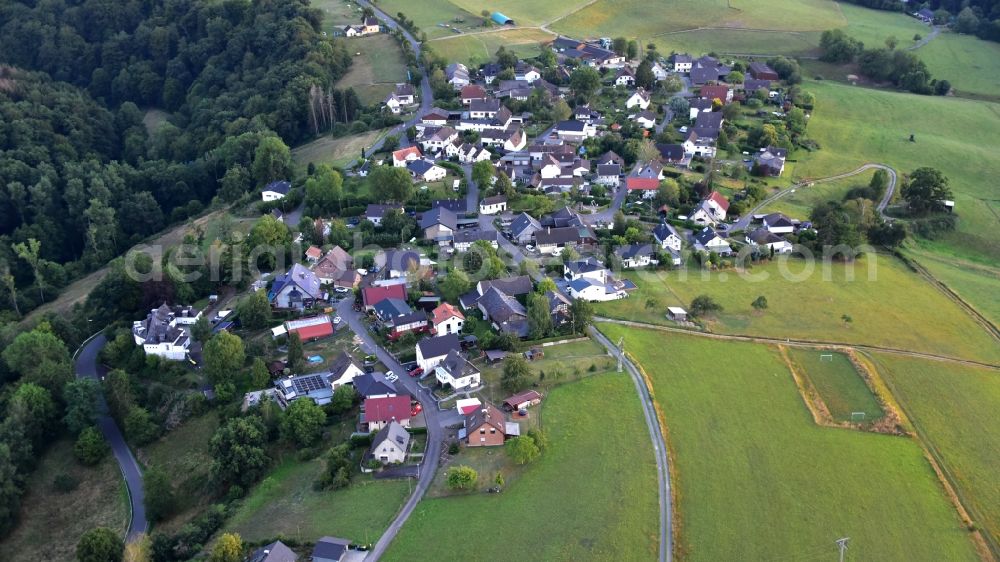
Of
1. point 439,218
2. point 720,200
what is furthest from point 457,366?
point 720,200

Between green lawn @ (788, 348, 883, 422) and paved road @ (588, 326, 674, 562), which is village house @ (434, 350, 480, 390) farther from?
green lawn @ (788, 348, 883, 422)

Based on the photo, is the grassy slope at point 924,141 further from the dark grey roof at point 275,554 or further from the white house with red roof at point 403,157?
the dark grey roof at point 275,554

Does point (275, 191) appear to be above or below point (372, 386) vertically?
above

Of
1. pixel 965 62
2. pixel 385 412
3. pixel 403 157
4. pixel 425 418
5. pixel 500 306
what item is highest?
pixel 965 62

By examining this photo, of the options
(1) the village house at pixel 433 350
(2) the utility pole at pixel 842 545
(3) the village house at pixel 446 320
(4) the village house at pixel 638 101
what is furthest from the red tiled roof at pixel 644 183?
(2) the utility pole at pixel 842 545

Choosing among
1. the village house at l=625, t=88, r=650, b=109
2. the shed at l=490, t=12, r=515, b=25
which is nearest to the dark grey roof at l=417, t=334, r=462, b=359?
the village house at l=625, t=88, r=650, b=109

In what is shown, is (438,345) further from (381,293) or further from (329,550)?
(329,550)

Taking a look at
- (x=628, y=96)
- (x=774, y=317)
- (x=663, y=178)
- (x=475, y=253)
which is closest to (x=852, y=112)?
(x=628, y=96)
